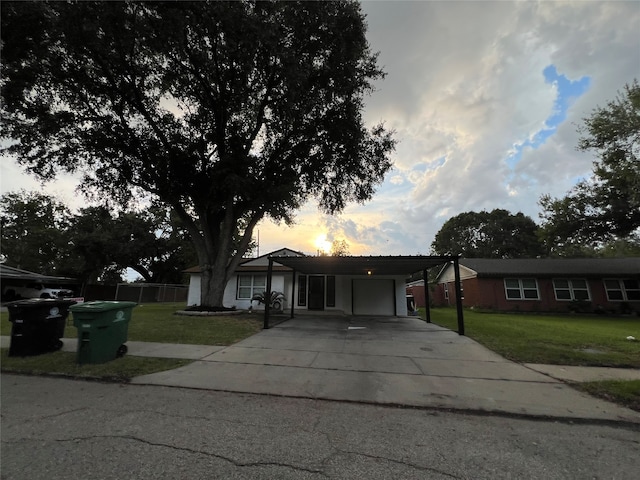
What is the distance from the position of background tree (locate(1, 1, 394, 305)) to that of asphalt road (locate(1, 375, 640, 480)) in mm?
10361

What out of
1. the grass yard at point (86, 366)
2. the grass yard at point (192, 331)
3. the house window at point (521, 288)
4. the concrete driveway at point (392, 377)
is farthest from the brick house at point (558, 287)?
the grass yard at point (86, 366)

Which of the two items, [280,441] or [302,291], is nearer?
[280,441]

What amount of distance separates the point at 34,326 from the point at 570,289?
27.0m

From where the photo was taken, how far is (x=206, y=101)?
14.1 m

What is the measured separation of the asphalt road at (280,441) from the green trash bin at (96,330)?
1.34m

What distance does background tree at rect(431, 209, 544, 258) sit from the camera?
4169cm

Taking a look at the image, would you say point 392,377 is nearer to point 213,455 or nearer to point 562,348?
point 213,455

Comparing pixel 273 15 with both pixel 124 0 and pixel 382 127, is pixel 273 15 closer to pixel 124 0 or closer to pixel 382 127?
pixel 124 0

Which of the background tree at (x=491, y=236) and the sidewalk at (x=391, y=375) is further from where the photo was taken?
the background tree at (x=491, y=236)

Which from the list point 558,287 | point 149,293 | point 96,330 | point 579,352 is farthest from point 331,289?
point 149,293

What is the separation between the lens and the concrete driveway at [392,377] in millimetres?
4184

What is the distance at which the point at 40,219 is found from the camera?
30922 millimetres

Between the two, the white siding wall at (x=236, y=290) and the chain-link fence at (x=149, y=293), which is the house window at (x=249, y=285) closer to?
the white siding wall at (x=236, y=290)

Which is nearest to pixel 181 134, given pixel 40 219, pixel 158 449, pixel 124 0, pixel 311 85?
pixel 124 0
